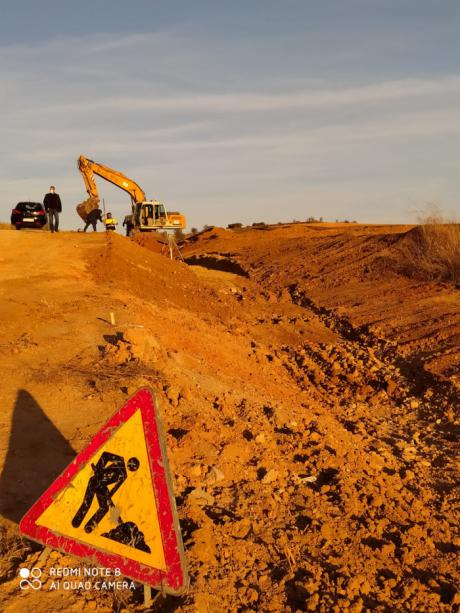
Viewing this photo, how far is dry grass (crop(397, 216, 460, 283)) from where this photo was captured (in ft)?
47.0

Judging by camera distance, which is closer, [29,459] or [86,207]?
[29,459]

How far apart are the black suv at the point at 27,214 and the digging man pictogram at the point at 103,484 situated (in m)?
22.5

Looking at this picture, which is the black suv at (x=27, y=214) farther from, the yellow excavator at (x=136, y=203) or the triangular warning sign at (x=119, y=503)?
the triangular warning sign at (x=119, y=503)

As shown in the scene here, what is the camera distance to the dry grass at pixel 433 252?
1433cm

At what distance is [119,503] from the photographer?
3.04 meters

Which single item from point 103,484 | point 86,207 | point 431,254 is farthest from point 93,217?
point 103,484

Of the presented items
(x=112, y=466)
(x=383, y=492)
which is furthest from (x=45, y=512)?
(x=383, y=492)

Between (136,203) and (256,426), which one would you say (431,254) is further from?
(136,203)

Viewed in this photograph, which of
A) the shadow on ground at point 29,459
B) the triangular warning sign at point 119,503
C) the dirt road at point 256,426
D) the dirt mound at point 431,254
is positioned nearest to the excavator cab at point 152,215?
the dirt mound at point 431,254

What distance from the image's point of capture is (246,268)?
24469 millimetres

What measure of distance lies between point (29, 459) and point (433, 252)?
1291 centimetres

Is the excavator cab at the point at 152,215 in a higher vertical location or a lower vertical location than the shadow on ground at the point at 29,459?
higher

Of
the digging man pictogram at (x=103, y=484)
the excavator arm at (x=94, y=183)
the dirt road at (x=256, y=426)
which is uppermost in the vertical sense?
the excavator arm at (x=94, y=183)

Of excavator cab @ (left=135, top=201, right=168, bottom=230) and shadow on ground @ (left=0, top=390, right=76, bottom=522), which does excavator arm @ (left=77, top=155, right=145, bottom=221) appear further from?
shadow on ground @ (left=0, top=390, right=76, bottom=522)
